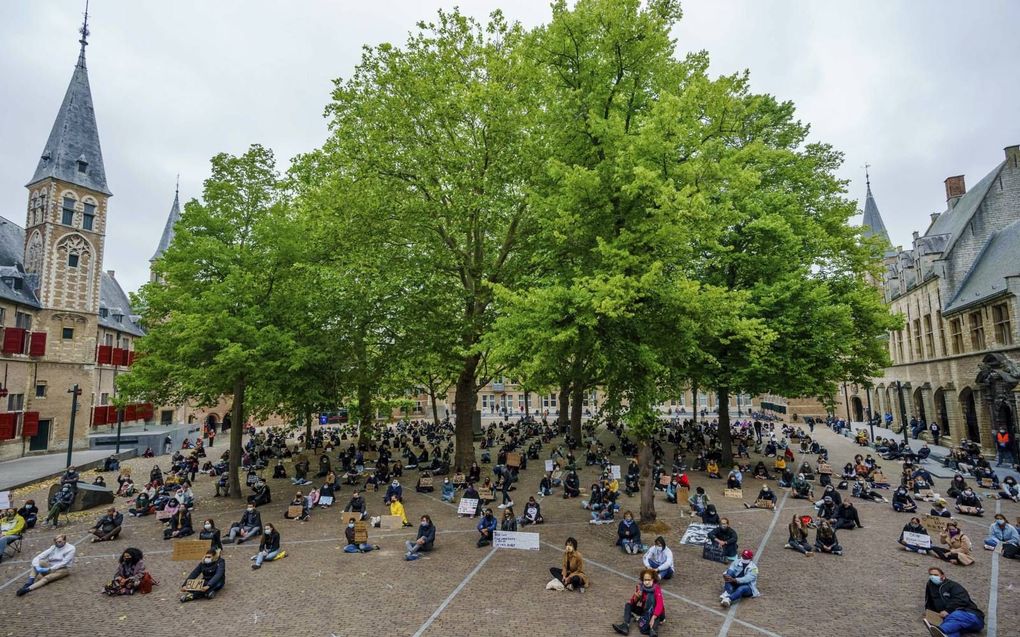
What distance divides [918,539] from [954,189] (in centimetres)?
4234

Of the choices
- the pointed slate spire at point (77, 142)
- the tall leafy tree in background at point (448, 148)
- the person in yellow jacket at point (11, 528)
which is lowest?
the person in yellow jacket at point (11, 528)

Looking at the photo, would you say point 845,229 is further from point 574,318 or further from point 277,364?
point 277,364

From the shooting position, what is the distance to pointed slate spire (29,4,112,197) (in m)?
39.5

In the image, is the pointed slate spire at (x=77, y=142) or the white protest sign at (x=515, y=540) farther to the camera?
the pointed slate spire at (x=77, y=142)

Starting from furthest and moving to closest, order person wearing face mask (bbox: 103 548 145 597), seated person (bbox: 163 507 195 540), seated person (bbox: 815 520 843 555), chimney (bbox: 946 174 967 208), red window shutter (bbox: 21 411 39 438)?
chimney (bbox: 946 174 967 208)
red window shutter (bbox: 21 411 39 438)
seated person (bbox: 163 507 195 540)
seated person (bbox: 815 520 843 555)
person wearing face mask (bbox: 103 548 145 597)

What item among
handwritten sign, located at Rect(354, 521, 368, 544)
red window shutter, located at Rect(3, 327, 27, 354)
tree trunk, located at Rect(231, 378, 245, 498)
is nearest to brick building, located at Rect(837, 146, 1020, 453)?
handwritten sign, located at Rect(354, 521, 368, 544)

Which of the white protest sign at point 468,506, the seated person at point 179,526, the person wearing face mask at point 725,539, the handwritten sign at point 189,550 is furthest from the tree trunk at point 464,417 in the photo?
the person wearing face mask at point 725,539

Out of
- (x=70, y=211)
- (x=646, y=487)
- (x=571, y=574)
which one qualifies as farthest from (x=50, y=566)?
(x=70, y=211)

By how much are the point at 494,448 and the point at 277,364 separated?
18.9 metres

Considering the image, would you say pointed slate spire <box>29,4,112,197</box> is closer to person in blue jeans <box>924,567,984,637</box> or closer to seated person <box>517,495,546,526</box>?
seated person <box>517,495,546,526</box>

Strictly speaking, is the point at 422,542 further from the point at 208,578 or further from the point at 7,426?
the point at 7,426

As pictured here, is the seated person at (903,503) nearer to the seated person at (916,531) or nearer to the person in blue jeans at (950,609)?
the seated person at (916,531)

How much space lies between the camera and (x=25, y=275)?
125ft

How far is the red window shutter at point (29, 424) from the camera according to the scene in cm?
3469
